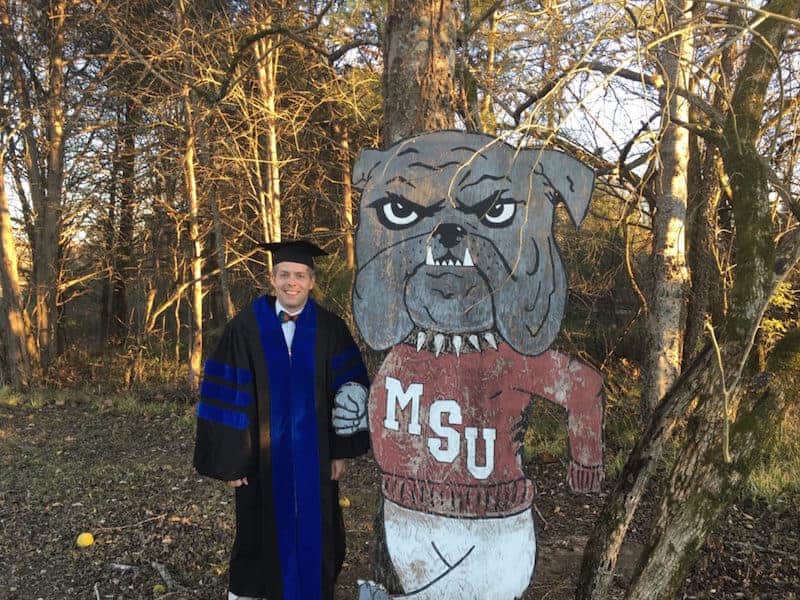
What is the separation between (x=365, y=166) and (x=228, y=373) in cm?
113

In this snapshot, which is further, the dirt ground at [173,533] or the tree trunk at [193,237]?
the tree trunk at [193,237]

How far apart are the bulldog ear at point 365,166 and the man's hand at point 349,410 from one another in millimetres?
937

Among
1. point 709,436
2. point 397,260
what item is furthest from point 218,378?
point 709,436

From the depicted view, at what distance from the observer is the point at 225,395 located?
8.65 ft

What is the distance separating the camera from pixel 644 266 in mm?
7559

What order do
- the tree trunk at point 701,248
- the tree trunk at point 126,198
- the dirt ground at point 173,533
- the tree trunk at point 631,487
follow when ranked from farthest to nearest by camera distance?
the tree trunk at point 126,198, the tree trunk at point 701,248, the dirt ground at point 173,533, the tree trunk at point 631,487

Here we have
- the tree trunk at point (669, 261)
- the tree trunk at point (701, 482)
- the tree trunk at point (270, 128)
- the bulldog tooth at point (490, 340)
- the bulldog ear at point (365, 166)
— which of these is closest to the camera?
the tree trunk at point (701, 482)

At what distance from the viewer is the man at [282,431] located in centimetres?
263

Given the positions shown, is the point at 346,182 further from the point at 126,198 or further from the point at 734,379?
the point at 734,379

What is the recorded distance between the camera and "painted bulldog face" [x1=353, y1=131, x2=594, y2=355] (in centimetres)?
255

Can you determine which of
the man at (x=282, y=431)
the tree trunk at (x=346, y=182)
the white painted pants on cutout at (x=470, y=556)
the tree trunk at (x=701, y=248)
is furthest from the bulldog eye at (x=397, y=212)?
the tree trunk at (x=346, y=182)

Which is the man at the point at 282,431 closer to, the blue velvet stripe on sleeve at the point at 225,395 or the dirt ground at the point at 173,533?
the blue velvet stripe on sleeve at the point at 225,395

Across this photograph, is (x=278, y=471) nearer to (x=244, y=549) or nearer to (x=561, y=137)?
(x=244, y=549)

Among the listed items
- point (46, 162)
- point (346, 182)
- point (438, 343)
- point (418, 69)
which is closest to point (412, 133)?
point (418, 69)
